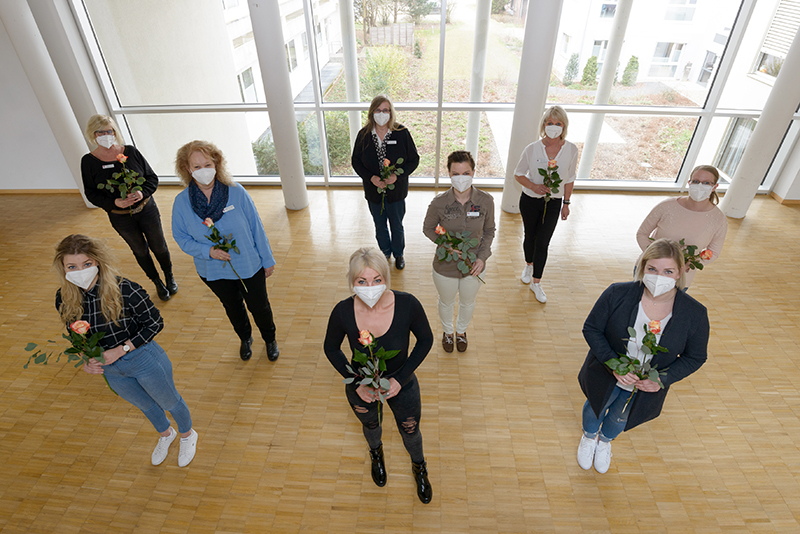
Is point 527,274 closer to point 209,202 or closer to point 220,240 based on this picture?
point 220,240

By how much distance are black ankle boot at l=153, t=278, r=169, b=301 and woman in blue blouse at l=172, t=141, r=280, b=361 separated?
165 centimetres

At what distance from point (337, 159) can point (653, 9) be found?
16.6ft

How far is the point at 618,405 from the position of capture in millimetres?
2773

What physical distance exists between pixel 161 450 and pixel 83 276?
1527 mm

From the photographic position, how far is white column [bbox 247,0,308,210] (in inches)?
204

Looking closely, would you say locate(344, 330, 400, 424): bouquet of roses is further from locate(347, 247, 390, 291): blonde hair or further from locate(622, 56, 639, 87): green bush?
locate(622, 56, 639, 87): green bush

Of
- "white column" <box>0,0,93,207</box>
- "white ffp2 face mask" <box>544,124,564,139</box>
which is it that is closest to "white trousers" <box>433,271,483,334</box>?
"white ffp2 face mask" <box>544,124,564,139</box>

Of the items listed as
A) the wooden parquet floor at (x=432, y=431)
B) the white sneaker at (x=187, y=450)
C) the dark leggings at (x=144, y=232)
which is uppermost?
the dark leggings at (x=144, y=232)

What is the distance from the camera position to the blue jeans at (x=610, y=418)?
2.76 m

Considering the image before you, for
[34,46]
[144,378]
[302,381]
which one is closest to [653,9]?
Result: [302,381]

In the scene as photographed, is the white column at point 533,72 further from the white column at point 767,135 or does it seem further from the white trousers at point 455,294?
the white column at point 767,135

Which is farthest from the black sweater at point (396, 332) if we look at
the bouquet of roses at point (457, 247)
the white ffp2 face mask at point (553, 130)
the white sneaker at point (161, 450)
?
the white ffp2 face mask at point (553, 130)

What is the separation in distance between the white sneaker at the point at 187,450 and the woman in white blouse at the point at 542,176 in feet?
11.6

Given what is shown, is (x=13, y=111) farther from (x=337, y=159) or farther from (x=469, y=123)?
(x=469, y=123)
